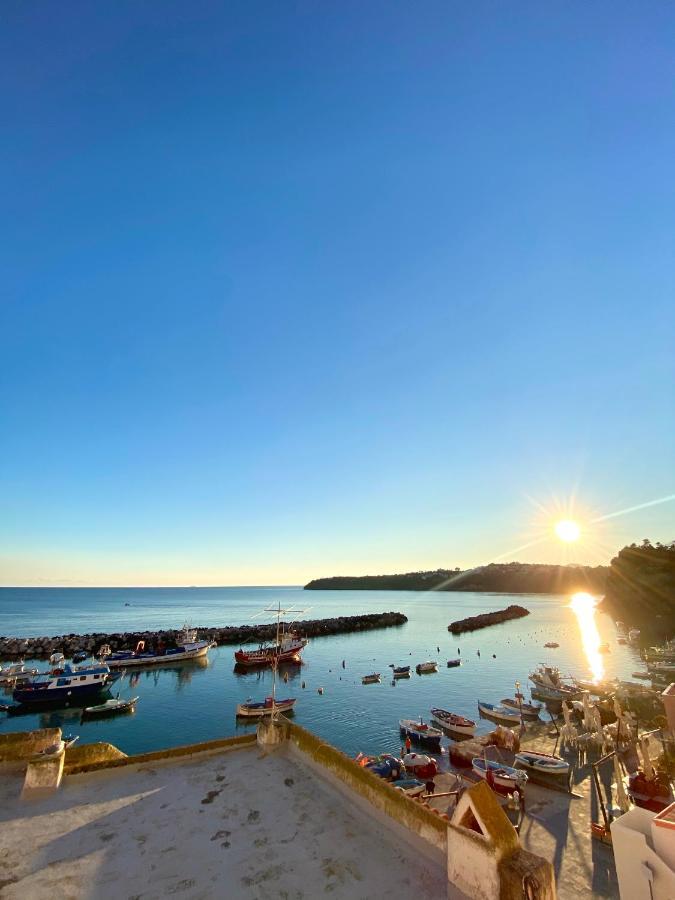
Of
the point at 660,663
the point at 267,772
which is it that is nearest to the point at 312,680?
the point at 660,663

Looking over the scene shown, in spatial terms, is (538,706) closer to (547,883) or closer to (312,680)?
(312,680)

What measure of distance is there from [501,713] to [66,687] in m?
47.1

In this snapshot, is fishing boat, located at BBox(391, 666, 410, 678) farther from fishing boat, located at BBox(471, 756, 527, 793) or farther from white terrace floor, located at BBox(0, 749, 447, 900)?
white terrace floor, located at BBox(0, 749, 447, 900)

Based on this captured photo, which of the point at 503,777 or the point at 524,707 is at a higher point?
the point at 503,777

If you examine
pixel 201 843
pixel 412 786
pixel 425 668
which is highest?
pixel 201 843

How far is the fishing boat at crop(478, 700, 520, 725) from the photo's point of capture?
43.1 meters

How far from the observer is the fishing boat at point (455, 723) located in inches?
1540

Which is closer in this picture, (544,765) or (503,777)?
(503,777)

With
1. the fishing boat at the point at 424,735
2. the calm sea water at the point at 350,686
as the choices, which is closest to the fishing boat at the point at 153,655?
the calm sea water at the point at 350,686

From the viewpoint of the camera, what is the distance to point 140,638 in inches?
3716

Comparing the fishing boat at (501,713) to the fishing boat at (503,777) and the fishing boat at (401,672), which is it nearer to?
the fishing boat at (503,777)

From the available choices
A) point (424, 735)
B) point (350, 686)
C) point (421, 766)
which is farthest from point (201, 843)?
point (350, 686)

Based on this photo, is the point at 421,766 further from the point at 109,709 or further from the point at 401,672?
the point at 401,672

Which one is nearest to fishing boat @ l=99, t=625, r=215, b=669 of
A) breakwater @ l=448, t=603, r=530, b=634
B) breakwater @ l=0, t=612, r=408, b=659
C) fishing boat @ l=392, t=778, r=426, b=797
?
breakwater @ l=0, t=612, r=408, b=659
